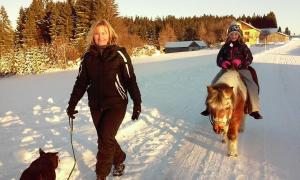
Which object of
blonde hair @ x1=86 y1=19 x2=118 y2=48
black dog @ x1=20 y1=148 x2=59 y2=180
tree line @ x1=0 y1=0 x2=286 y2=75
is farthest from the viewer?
tree line @ x1=0 y1=0 x2=286 y2=75

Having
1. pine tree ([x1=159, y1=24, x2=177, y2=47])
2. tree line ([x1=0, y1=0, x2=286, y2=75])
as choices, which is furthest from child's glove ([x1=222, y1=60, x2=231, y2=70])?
pine tree ([x1=159, y1=24, x2=177, y2=47])

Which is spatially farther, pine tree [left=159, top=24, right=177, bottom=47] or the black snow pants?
pine tree [left=159, top=24, right=177, bottom=47]

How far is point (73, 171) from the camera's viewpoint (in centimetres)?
570

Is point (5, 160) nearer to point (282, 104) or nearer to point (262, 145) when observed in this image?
point (262, 145)

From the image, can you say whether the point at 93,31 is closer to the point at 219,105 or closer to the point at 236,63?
the point at 219,105

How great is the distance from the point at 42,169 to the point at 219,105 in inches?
111

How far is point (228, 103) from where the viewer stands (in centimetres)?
557

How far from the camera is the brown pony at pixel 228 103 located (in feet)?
18.0

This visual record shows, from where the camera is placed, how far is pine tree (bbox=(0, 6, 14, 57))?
59.9 meters

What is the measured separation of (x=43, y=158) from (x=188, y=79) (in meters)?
15.3

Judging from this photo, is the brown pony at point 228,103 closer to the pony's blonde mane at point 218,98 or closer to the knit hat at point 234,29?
the pony's blonde mane at point 218,98

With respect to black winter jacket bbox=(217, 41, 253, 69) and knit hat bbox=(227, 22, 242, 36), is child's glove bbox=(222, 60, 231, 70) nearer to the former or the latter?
black winter jacket bbox=(217, 41, 253, 69)

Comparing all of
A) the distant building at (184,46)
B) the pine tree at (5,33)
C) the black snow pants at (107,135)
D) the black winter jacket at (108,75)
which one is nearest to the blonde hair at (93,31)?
the black winter jacket at (108,75)

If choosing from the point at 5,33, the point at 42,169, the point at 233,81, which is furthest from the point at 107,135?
the point at 5,33
